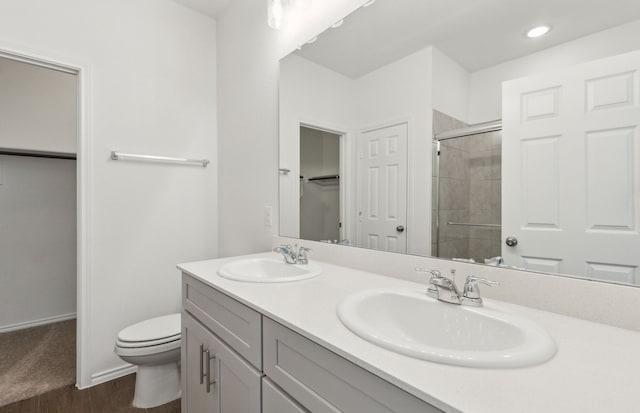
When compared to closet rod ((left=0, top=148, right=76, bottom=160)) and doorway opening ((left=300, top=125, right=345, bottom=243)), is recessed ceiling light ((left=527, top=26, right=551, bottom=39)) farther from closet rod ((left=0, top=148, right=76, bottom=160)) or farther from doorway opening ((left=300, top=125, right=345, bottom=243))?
closet rod ((left=0, top=148, right=76, bottom=160))

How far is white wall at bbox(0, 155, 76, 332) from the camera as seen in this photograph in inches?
96.4

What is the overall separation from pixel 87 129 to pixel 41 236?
1.46 meters

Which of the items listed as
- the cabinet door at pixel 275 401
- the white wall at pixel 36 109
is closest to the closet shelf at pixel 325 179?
the cabinet door at pixel 275 401

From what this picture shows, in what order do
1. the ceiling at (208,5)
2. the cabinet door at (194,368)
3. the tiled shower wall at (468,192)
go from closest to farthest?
the tiled shower wall at (468,192), the cabinet door at (194,368), the ceiling at (208,5)

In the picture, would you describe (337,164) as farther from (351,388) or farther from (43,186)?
(43,186)

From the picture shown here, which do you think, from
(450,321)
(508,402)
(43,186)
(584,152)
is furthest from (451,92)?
(43,186)

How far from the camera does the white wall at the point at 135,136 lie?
5.87ft

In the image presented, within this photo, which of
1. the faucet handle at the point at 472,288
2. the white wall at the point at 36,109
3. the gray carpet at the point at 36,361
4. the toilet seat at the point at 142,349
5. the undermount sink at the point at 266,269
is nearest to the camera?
the faucet handle at the point at 472,288

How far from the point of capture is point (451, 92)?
3.43ft

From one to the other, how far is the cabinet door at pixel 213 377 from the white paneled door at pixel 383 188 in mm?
677

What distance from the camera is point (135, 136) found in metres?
2.00

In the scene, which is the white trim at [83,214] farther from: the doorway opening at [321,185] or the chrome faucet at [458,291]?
the chrome faucet at [458,291]

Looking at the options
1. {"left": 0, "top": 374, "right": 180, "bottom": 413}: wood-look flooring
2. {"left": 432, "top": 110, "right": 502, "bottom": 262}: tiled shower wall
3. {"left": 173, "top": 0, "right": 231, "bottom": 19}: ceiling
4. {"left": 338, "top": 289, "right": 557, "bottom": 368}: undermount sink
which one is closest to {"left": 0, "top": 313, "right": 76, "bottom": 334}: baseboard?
{"left": 0, "top": 374, "right": 180, "bottom": 413}: wood-look flooring

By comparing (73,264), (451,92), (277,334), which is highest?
(451,92)
